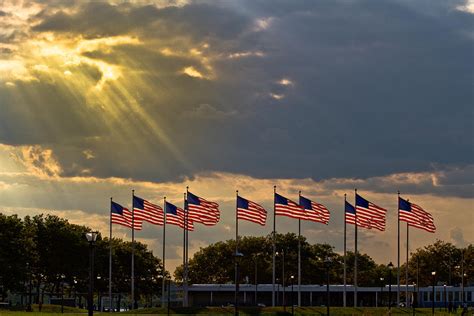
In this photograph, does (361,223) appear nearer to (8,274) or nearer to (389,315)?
(389,315)

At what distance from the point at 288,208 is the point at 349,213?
36.3ft

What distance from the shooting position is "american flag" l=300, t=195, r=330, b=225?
10088 cm

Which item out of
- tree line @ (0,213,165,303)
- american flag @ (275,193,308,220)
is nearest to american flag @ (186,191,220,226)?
american flag @ (275,193,308,220)

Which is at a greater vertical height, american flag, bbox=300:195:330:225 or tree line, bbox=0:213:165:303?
american flag, bbox=300:195:330:225

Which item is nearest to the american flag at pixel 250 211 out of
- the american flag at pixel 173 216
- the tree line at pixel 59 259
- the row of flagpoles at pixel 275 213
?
the row of flagpoles at pixel 275 213

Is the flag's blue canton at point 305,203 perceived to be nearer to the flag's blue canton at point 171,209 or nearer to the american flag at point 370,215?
the american flag at point 370,215

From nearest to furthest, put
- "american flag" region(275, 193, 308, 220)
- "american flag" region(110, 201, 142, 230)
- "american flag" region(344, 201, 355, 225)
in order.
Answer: "american flag" region(275, 193, 308, 220)
"american flag" region(344, 201, 355, 225)
"american flag" region(110, 201, 142, 230)

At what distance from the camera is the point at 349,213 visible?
111 meters

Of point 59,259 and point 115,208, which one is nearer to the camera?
point 115,208

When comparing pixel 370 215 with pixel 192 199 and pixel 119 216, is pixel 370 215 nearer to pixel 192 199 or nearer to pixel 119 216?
pixel 192 199

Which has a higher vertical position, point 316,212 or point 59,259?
point 316,212

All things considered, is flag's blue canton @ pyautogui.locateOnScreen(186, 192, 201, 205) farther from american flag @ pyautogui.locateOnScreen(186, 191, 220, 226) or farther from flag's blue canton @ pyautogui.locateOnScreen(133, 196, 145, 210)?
flag's blue canton @ pyautogui.locateOnScreen(133, 196, 145, 210)

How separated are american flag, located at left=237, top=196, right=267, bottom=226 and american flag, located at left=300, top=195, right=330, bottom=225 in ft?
19.1

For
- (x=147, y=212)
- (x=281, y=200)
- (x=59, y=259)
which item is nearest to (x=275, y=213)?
(x=281, y=200)
